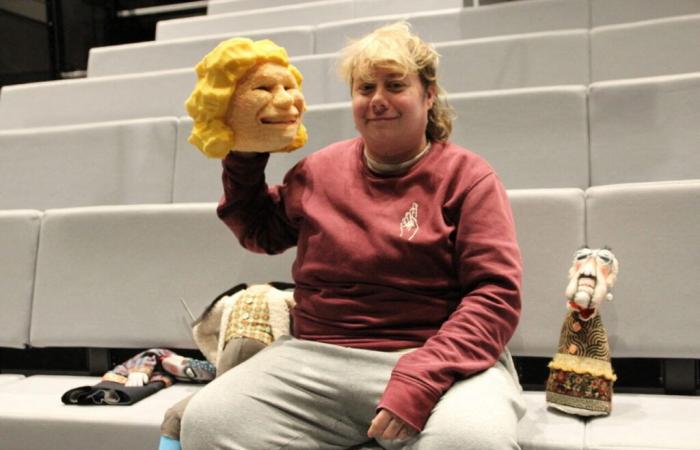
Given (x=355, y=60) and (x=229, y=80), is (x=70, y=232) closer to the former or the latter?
(x=229, y=80)

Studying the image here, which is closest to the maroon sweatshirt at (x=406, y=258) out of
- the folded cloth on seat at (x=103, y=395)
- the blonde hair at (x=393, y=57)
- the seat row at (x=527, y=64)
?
the blonde hair at (x=393, y=57)

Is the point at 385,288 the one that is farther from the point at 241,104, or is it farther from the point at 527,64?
the point at 527,64

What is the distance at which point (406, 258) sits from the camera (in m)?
0.97

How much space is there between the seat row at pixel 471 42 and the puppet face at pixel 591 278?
840 mm

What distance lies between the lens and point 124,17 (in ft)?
13.1

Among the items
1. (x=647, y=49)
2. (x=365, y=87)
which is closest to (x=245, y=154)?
(x=365, y=87)

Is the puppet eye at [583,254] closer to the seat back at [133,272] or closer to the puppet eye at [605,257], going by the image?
the puppet eye at [605,257]

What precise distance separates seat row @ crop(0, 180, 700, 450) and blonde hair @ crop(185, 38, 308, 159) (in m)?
0.40

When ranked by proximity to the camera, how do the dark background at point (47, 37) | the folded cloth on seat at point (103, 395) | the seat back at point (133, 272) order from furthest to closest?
the dark background at point (47, 37)
the seat back at point (133, 272)
the folded cloth on seat at point (103, 395)

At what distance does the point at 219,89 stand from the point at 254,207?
0.68 ft

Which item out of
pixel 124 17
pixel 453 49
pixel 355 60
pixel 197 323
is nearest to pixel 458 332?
pixel 355 60

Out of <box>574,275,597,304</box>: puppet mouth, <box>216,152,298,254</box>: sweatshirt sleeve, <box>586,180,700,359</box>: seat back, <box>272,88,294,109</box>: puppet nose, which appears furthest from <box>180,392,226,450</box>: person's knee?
<box>586,180,700,359</box>: seat back

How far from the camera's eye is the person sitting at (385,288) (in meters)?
0.85

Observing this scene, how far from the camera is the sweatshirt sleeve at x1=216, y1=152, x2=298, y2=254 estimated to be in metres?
1.06
